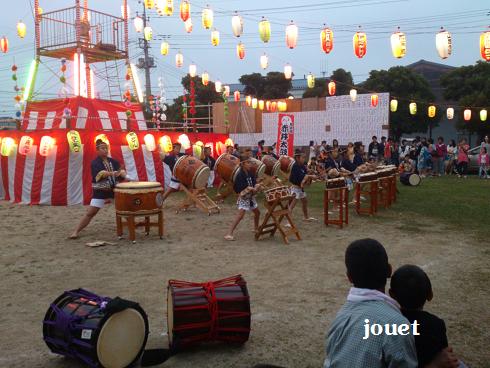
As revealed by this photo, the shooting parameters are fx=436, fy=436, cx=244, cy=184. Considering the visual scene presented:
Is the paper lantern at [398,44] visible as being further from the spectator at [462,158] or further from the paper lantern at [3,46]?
the paper lantern at [3,46]

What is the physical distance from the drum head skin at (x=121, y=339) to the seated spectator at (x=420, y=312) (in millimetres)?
1843

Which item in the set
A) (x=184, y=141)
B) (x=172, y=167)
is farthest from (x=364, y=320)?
(x=184, y=141)

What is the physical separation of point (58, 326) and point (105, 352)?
404 millimetres

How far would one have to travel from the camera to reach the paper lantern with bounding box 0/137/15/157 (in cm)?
1148

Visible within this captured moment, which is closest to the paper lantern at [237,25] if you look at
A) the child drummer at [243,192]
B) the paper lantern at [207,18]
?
the paper lantern at [207,18]

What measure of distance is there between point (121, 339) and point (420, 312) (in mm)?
2015

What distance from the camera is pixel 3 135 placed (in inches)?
468

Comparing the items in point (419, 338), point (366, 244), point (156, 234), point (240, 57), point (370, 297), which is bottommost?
point (156, 234)

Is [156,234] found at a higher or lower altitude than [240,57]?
lower

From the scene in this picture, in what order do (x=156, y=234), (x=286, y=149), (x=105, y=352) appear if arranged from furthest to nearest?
(x=286, y=149), (x=156, y=234), (x=105, y=352)

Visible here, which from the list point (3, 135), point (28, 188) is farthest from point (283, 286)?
point (3, 135)

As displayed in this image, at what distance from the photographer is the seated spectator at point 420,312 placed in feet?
5.58

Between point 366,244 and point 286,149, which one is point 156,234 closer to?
point 366,244

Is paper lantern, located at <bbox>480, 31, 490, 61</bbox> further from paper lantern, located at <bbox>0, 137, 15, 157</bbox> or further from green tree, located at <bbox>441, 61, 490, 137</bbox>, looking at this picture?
paper lantern, located at <bbox>0, 137, 15, 157</bbox>
